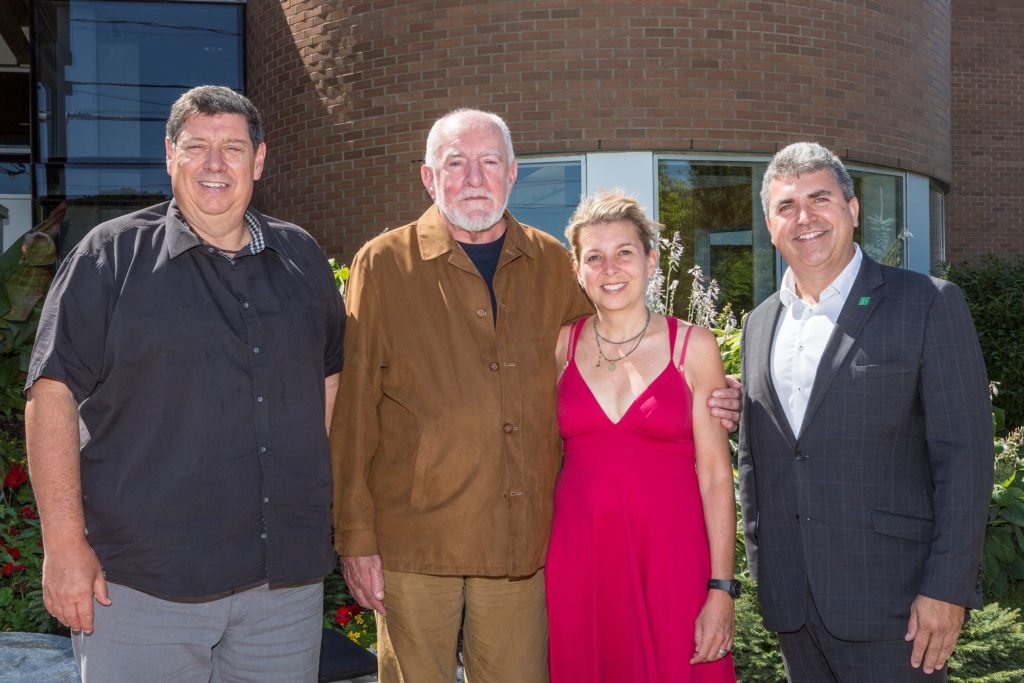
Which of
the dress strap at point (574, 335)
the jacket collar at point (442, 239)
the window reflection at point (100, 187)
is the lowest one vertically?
the dress strap at point (574, 335)

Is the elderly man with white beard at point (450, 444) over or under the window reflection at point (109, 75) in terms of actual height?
under

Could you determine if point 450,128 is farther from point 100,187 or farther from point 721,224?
point 100,187

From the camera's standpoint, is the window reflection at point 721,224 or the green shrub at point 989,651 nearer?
the green shrub at point 989,651

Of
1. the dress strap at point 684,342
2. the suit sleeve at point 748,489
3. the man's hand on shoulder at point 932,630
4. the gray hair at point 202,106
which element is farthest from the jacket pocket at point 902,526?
the gray hair at point 202,106

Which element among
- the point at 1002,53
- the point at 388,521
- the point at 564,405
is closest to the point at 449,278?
the point at 564,405

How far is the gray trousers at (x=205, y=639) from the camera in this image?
279 centimetres

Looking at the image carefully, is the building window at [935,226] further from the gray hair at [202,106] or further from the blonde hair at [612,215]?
the gray hair at [202,106]

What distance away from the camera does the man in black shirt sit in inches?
109

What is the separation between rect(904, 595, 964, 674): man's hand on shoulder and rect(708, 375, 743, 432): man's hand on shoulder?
0.75 m

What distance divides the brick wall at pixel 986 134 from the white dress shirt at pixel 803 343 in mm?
14329

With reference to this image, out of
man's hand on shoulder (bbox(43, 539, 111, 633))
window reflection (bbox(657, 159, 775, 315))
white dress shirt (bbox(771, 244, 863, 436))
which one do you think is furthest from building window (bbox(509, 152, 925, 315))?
man's hand on shoulder (bbox(43, 539, 111, 633))

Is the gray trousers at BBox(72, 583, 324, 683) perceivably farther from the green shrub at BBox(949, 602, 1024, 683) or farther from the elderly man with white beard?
the green shrub at BBox(949, 602, 1024, 683)

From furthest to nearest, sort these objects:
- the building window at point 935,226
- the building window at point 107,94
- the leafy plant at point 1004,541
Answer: the building window at point 107,94
the building window at point 935,226
the leafy plant at point 1004,541

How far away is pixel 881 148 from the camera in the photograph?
33.9 ft
